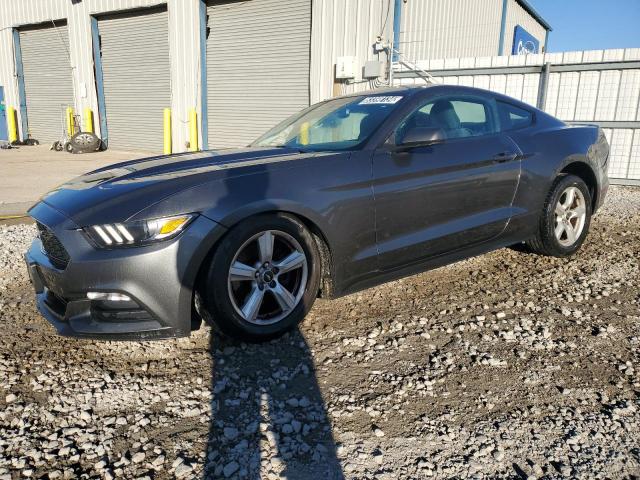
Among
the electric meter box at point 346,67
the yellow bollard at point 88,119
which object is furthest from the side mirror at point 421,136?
the yellow bollard at point 88,119

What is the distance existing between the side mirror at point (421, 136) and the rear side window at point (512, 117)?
0.99 meters

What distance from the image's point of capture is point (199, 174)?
9.37 feet

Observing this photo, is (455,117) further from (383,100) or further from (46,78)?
(46,78)

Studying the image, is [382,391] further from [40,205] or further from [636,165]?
[636,165]

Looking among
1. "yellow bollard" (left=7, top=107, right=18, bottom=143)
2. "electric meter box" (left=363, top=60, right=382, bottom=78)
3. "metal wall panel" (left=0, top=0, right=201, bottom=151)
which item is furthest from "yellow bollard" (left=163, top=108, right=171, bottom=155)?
"yellow bollard" (left=7, top=107, right=18, bottom=143)

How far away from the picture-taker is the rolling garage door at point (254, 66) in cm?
1175

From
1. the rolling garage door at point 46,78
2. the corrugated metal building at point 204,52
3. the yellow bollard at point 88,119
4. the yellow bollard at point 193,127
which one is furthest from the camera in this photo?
the rolling garage door at point 46,78

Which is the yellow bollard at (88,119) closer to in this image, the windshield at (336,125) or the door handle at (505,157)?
the windshield at (336,125)

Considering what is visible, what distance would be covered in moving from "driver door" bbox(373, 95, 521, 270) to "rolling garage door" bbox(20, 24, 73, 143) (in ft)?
56.1

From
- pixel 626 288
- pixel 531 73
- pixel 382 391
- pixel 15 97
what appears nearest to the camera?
pixel 382 391

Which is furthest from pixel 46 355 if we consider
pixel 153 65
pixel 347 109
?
pixel 153 65

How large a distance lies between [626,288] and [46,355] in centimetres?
394

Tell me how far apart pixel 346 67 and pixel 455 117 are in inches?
293

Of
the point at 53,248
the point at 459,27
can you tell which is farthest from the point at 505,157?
the point at 459,27
